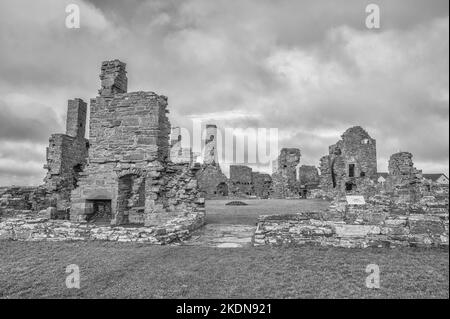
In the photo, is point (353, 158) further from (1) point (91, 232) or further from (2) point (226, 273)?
(2) point (226, 273)

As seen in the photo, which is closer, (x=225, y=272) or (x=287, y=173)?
(x=225, y=272)

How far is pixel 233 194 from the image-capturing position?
39906 mm

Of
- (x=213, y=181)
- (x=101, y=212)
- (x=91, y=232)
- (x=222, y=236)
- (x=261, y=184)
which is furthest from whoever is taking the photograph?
(x=261, y=184)

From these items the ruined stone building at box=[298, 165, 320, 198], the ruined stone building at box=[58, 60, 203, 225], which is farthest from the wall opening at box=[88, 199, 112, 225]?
the ruined stone building at box=[298, 165, 320, 198]

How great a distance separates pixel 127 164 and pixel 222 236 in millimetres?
6756

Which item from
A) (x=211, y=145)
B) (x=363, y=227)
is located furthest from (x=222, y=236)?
(x=211, y=145)

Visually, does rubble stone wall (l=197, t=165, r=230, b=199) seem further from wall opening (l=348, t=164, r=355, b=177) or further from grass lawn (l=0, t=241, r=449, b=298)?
grass lawn (l=0, t=241, r=449, b=298)

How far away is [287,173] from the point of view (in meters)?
40.9

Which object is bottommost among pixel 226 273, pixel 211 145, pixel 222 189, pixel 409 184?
pixel 226 273

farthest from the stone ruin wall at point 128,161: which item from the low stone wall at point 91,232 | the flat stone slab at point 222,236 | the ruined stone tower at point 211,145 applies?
the ruined stone tower at point 211,145

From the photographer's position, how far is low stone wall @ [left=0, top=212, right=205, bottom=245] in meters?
10.1

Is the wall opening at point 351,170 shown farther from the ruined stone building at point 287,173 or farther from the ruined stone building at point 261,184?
the ruined stone building at point 261,184

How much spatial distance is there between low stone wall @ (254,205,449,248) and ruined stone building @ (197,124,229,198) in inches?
1170
